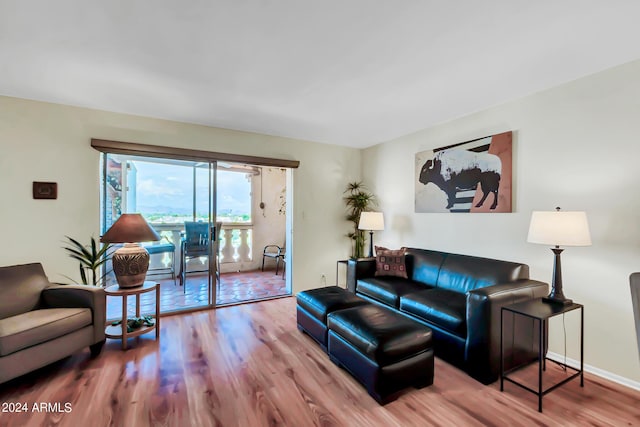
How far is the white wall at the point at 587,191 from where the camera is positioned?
2.04 m

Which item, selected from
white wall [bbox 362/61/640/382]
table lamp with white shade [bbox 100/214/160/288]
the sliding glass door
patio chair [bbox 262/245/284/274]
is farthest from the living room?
patio chair [bbox 262/245/284/274]

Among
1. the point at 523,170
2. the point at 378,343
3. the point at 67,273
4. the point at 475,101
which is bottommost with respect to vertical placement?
the point at 378,343

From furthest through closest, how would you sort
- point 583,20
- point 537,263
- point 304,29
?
point 537,263 < point 304,29 < point 583,20

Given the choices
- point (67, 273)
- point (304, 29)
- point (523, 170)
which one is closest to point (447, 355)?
point (523, 170)

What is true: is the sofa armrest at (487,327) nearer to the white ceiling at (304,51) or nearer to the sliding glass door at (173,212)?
the white ceiling at (304,51)

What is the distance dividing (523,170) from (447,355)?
186 cm

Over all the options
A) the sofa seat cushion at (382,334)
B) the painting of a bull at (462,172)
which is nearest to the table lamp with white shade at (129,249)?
the sofa seat cushion at (382,334)

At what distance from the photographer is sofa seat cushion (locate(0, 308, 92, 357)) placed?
187 centimetres

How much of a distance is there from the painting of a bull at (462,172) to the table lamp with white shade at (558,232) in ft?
2.51

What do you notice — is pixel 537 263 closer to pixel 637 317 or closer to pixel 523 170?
pixel 523 170

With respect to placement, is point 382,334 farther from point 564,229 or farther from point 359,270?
point 359,270

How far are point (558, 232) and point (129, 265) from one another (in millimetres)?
3591

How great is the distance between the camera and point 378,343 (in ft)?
5.98

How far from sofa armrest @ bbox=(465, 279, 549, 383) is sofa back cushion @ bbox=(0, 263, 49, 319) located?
3576 millimetres
